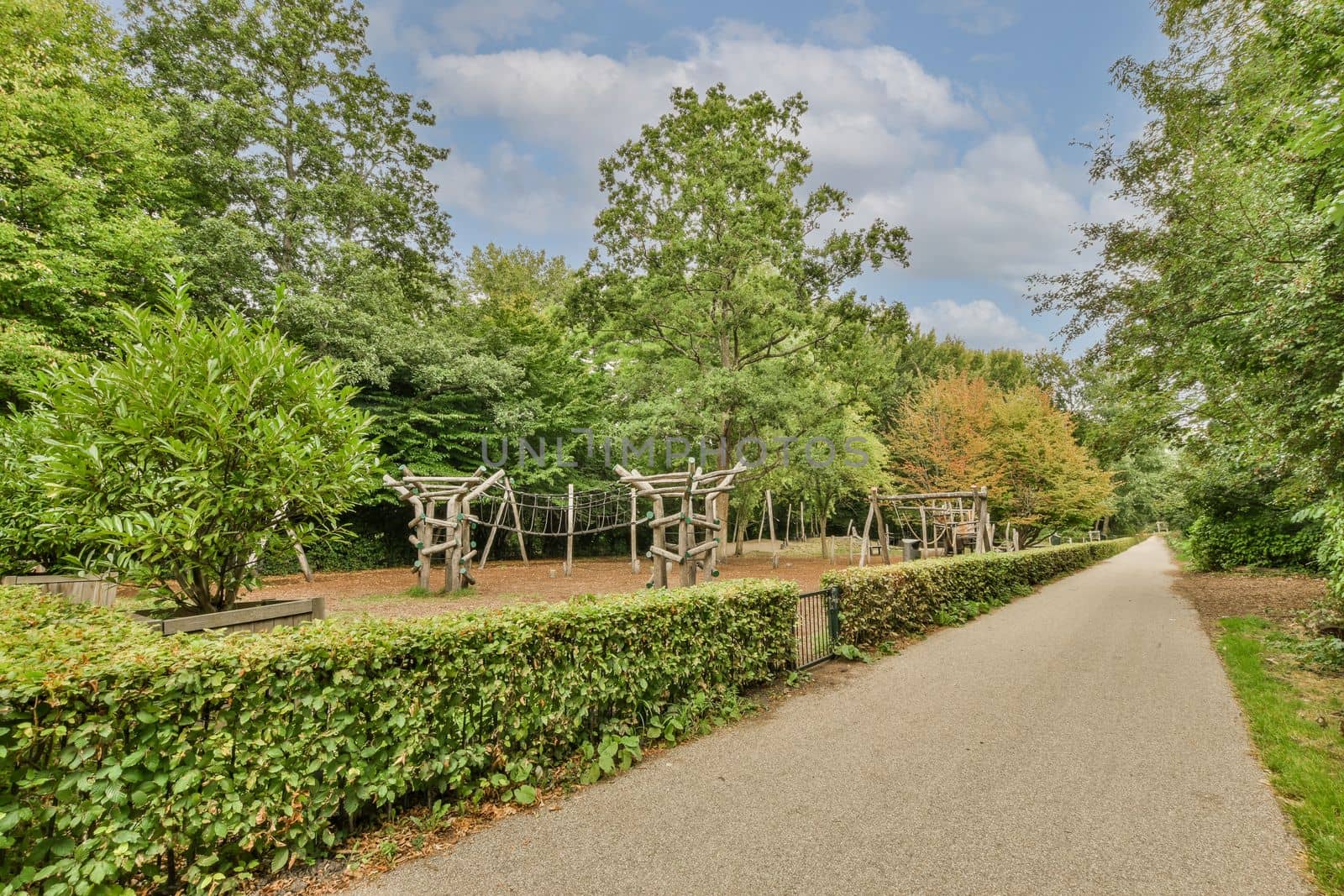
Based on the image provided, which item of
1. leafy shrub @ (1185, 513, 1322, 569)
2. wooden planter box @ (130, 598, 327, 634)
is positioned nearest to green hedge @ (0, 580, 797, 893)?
wooden planter box @ (130, 598, 327, 634)

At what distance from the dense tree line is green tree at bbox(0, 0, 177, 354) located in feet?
0.24

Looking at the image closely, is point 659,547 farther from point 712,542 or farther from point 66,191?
point 66,191

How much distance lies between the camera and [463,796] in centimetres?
341

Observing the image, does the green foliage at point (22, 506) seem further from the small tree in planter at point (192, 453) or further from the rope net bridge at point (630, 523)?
the rope net bridge at point (630, 523)

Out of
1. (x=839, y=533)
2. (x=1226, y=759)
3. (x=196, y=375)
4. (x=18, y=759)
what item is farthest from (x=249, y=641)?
(x=839, y=533)

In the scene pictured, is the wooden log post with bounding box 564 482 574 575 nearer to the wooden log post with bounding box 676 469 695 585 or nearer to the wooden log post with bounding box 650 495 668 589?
the wooden log post with bounding box 650 495 668 589

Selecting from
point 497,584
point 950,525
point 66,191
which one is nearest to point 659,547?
point 497,584

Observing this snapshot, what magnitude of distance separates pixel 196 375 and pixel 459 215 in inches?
773

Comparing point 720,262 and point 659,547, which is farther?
point 720,262

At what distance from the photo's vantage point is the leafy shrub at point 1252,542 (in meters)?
15.7

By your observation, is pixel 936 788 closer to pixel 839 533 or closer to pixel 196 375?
pixel 196 375

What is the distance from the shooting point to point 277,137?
16.8 meters

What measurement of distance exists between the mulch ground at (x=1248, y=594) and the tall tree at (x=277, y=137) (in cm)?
2265

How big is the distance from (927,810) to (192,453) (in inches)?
225
